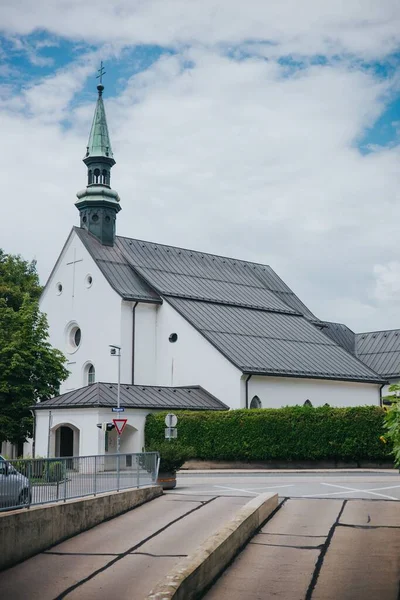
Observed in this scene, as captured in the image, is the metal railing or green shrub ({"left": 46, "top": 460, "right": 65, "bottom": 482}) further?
green shrub ({"left": 46, "top": 460, "right": 65, "bottom": 482})

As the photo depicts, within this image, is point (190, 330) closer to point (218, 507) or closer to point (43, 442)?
point (43, 442)

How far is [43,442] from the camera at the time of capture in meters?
39.9

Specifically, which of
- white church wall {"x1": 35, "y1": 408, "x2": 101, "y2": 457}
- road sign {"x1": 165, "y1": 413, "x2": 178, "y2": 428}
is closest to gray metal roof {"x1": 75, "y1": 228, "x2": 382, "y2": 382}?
white church wall {"x1": 35, "y1": 408, "x2": 101, "y2": 457}

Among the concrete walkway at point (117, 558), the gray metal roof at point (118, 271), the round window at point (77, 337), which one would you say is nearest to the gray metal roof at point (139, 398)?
the gray metal roof at point (118, 271)

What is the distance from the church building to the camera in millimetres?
39969

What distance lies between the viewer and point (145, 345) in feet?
154

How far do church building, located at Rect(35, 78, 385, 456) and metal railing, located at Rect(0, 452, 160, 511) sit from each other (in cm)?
1710

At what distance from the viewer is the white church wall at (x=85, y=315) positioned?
4653 centimetres

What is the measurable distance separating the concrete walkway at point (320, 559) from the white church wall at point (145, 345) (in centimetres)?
2773

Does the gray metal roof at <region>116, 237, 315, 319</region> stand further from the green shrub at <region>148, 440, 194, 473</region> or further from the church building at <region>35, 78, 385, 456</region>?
the green shrub at <region>148, 440, 194, 473</region>

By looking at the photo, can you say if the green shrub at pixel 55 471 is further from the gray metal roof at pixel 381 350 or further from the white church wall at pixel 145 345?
the gray metal roof at pixel 381 350

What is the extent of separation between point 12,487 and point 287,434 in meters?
24.4

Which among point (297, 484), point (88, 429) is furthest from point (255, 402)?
point (297, 484)

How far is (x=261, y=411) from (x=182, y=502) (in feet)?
56.5
